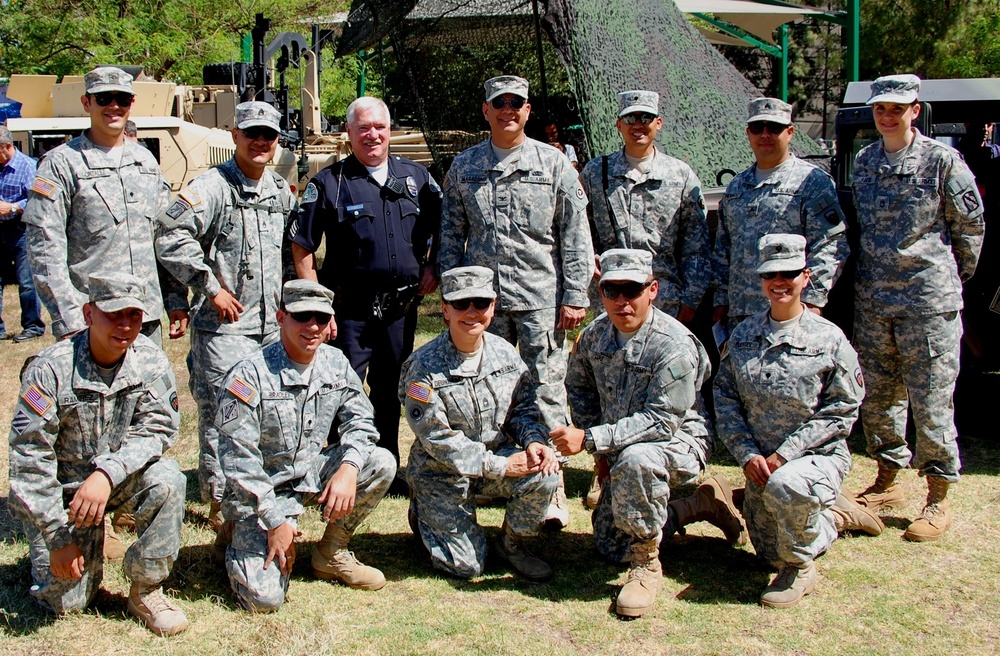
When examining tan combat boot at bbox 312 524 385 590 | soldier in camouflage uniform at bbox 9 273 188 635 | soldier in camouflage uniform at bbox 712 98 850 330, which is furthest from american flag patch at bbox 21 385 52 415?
soldier in camouflage uniform at bbox 712 98 850 330

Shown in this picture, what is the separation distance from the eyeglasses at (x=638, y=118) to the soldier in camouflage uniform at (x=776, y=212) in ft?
1.43

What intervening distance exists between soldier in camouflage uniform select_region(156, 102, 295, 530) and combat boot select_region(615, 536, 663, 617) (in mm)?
1729

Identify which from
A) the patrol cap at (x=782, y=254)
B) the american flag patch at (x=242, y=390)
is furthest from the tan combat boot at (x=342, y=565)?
the patrol cap at (x=782, y=254)

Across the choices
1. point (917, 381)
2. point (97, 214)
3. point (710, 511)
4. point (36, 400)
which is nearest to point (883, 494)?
point (917, 381)

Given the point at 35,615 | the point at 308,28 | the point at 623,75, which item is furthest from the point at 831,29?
the point at 35,615

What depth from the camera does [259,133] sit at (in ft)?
13.9

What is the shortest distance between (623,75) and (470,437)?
3972 mm

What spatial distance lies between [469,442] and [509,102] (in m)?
1.48

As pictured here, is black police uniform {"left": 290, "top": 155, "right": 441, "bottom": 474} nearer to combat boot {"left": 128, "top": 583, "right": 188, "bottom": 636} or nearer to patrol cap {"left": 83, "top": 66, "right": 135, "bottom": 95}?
patrol cap {"left": 83, "top": 66, "right": 135, "bottom": 95}

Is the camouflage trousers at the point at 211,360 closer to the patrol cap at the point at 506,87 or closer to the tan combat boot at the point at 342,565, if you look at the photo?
the tan combat boot at the point at 342,565

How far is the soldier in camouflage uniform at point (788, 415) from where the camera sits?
3641 mm

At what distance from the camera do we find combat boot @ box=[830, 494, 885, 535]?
4.20 metres

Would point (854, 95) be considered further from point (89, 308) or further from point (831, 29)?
point (831, 29)

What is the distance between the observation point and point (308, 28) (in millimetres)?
20859
